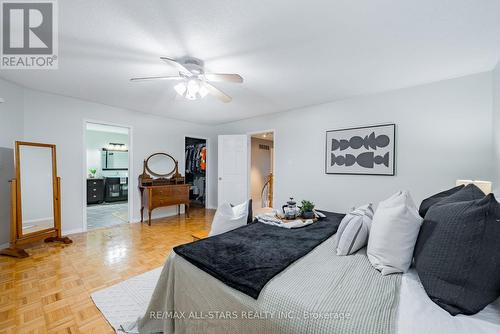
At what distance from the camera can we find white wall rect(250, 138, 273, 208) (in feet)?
18.7

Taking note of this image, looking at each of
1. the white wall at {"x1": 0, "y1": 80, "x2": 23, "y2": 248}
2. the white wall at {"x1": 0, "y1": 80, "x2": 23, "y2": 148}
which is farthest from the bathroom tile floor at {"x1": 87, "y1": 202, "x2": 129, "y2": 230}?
the white wall at {"x1": 0, "y1": 80, "x2": 23, "y2": 148}

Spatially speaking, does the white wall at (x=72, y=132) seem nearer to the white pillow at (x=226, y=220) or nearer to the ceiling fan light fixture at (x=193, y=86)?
the ceiling fan light fixture at (x=193, y=86)

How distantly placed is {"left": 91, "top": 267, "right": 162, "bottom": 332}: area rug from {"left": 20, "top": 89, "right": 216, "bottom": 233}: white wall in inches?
89.4

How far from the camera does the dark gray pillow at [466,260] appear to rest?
746 mm

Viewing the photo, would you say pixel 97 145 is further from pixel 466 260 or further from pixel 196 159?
pixel 466 260

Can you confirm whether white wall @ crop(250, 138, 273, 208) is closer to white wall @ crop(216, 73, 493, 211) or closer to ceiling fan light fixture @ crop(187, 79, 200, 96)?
white wall @ crop(216, 73, 493, 211)

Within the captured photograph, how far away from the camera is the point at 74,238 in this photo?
319 centimetres

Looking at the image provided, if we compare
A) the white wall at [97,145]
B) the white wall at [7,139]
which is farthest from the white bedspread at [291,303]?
the white wall at [97,145]

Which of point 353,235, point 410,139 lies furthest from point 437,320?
point 410,139

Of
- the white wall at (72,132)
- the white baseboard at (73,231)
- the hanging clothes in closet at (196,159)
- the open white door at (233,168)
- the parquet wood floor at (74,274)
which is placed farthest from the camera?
the hanging clothes in closet at (196,159)

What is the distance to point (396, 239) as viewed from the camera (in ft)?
3.62

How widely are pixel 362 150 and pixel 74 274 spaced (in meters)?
3.99

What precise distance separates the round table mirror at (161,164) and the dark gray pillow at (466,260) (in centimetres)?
452

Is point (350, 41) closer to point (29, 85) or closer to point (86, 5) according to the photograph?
point (86, 5)
